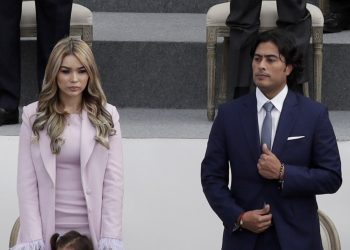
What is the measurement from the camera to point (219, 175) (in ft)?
15.1

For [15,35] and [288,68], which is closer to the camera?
[288,68]

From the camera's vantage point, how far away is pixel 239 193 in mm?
4551

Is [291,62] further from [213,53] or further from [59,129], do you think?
[213,53]

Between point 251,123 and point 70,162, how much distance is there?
645 mm

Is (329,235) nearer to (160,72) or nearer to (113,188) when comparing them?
(113,188)

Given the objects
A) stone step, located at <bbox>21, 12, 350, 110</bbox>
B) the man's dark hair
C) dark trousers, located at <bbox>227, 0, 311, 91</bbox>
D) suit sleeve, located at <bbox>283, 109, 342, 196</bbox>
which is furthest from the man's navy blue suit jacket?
stone step, located at <bbox>21, 12, 350, 110</bbox>

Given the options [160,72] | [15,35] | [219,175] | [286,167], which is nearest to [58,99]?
[219,175]

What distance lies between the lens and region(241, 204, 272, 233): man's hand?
4.46 metres

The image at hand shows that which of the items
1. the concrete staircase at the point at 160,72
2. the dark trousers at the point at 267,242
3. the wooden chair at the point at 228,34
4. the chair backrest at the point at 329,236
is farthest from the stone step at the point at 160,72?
the dark trousers at the point at 267,242

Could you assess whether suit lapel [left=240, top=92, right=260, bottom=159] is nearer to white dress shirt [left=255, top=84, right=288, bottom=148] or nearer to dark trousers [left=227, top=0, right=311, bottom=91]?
white dress shirt [left=255, top=84, right=288, bottom=148]

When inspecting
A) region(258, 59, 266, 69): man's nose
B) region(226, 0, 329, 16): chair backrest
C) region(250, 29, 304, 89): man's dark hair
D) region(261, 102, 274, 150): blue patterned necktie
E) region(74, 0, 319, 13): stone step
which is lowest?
region(261, 102, 274, 150): blue patterned necktie

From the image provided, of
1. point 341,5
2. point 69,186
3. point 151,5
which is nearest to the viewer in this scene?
point 69,186

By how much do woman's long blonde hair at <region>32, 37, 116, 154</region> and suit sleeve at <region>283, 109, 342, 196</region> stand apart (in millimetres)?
662

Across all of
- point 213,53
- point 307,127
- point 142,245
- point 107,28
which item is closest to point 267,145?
point 307,127
